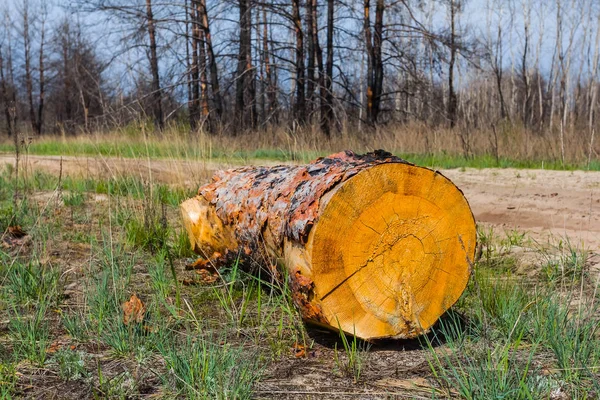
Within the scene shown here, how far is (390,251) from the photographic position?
2.13 metres

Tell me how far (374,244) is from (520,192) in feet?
14.2

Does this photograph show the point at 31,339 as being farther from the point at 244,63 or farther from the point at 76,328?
the point at 244,63

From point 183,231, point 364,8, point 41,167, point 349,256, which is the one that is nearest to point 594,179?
point 183,231

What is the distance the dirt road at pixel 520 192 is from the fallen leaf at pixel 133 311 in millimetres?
1609

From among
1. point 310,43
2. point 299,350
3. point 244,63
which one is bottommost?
point 299,350

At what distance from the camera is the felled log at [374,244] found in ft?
6.66

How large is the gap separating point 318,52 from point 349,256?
517 inches

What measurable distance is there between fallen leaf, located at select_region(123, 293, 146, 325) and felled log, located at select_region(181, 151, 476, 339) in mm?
617

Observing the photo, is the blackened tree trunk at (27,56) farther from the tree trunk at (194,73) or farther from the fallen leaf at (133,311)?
the fallen leaf at (133,311)

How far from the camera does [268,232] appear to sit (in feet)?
7.97

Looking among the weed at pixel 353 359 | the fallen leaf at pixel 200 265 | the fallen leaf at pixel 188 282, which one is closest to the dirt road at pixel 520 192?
the fallen leaf at pixel 200 265

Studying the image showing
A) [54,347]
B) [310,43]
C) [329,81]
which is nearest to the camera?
[54,347]

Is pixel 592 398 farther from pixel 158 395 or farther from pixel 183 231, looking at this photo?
pixel 183 231

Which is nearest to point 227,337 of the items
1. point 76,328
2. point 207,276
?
point 76,328
